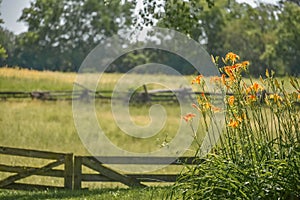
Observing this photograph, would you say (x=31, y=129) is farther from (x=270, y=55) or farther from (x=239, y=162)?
(x=270, y=55)

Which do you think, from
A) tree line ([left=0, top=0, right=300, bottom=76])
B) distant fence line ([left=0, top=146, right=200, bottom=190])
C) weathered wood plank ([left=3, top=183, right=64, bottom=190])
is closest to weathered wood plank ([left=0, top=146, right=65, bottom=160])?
distant fence line ([left=0, top=146, right=200, bottom=190])

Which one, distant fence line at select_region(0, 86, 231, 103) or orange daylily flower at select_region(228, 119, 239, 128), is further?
distant fence line at select_region(0, 86, 231, 103)

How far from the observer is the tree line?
4269cm

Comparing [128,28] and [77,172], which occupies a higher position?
[128,28]

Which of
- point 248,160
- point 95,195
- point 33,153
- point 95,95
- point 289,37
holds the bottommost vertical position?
point 95,195

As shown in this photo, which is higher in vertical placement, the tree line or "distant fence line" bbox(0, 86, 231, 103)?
the tree line

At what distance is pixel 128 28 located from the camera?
47.9 metres

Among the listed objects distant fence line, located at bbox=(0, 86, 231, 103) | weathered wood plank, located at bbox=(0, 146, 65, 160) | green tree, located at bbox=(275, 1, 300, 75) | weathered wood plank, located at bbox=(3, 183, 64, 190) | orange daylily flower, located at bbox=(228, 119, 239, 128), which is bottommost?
weathered wood plank, located at bbox=(3, 183, 64, 190)

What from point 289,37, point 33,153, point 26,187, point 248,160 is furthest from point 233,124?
point 289,37

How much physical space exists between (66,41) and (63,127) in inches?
1229

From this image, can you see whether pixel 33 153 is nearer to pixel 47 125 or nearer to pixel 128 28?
pixel 47 125

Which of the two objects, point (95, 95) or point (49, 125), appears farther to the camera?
point (95, 95)

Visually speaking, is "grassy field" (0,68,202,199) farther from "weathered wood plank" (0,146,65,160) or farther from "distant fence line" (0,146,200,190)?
"weathered wood plank" (0,146,65,160)

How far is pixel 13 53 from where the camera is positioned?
45.7 metres
